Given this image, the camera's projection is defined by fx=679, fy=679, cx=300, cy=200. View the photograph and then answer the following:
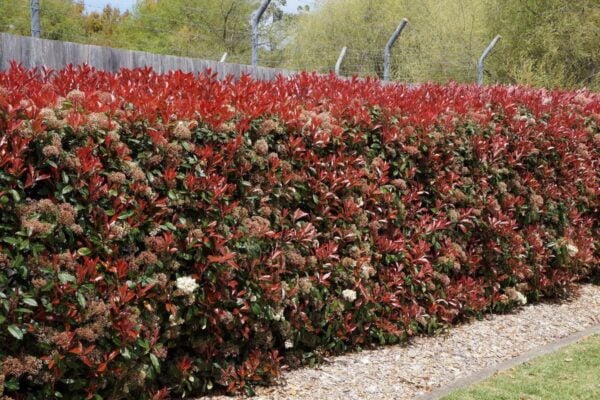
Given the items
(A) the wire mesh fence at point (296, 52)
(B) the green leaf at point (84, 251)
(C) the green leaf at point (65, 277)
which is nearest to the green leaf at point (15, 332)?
(C) the green leaf at point (65, 277)

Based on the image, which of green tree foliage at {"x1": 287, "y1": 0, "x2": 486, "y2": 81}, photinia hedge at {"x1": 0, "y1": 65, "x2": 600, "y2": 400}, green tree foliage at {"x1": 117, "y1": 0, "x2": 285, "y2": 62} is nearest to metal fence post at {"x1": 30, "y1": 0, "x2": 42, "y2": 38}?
photinia hedge at {"x1": 0, "y1": 65, "x2": 600, "y2": 400}

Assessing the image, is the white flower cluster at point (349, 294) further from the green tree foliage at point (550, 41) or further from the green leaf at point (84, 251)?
the green tree foliage at point (550, 41)

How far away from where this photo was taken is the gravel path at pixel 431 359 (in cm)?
429

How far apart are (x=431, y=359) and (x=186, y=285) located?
210 centimetres

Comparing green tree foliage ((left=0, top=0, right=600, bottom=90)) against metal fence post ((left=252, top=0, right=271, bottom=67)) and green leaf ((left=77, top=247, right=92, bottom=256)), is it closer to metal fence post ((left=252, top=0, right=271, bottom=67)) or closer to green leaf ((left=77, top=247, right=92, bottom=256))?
metal fence post ((left=252, top=0, right=271, bottom=67))

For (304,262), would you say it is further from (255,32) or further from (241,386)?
(255,32)

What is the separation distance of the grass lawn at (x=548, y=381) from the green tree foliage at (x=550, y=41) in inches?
588

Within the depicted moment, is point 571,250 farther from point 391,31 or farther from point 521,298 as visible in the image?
point 391,31

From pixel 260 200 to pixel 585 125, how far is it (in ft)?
15.1

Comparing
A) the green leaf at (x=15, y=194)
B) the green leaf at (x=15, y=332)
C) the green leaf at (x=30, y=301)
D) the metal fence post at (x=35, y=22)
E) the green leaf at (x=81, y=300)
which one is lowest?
the green leaf at (x=15, y=332)

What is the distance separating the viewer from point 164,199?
3678mm

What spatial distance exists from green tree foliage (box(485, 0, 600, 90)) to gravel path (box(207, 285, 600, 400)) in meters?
13.9

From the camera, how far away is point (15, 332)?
9.97 feet

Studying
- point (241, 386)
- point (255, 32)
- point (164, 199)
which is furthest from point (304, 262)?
point (255, 32)
